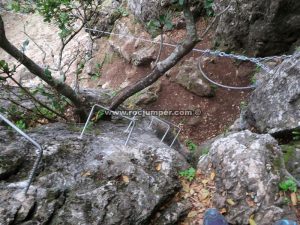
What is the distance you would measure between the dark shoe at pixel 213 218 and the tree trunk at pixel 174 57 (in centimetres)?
210

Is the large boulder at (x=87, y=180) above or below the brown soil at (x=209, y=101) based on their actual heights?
below

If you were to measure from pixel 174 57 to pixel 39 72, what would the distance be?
5.98 ft

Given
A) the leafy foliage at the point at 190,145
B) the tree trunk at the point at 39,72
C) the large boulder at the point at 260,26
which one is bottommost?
the leafy foliage at the point at 190,145

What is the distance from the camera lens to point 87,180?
345cm

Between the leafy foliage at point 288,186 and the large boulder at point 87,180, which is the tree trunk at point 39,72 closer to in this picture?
the large boulder at point 87,180

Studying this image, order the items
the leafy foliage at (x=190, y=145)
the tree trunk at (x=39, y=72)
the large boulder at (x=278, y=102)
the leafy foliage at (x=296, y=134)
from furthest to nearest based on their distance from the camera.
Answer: the leafy foliage at (x=190, y=145) < the large boulder at (x=278, y=102) < the leafy foliage at (x=296, y=134) < the tree trunk at (x=39, y=72)

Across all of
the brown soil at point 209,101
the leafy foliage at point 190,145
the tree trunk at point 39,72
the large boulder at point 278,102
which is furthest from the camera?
the brown soil at point 209,101

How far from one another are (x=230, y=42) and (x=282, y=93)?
2925mm

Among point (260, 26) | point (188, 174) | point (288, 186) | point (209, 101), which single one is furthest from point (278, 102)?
point (260, 26)

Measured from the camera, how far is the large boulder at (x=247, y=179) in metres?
3.38

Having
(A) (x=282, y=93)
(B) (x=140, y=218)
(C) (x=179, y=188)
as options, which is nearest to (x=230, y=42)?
(A) (x=282, y=93)

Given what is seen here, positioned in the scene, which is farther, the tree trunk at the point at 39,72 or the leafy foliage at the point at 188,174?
the leafy foliage at the point at 188,174

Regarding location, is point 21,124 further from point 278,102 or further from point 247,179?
point 278,102

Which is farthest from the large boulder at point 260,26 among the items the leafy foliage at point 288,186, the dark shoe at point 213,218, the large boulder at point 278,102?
the dark shoe at point 213,218
